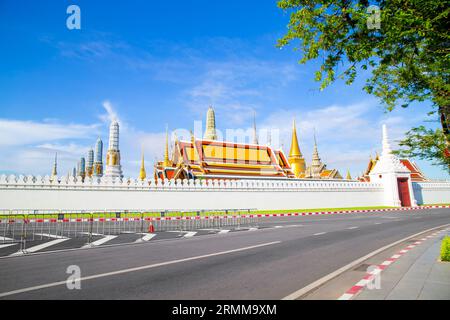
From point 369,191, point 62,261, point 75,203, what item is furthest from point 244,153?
point 62,261

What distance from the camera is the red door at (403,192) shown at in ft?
131

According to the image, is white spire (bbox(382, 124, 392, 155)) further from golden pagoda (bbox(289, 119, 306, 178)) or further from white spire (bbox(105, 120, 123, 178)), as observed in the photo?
white spire (bbox(105, 120, 123, 178))

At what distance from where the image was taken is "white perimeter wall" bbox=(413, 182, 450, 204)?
42812 millimetres

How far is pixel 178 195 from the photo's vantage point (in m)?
28.4

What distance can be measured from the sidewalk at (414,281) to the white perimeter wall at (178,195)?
23.3m

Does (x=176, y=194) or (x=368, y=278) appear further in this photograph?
(x=176, y=194)

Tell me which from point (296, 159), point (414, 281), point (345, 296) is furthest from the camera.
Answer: point (296, 159)

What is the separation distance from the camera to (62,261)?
23.3 feet

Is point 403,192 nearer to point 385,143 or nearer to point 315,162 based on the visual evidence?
point 385,143

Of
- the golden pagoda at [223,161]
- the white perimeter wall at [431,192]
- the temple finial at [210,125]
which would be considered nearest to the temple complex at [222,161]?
the golden pagoda at [223,161]

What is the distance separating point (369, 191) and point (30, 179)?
129ft

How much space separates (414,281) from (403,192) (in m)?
41.4

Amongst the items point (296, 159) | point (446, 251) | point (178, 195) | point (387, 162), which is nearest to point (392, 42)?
point (446, 251)

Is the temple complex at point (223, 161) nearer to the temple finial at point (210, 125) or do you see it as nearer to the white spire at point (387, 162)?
the white spire at point (387, 162)
